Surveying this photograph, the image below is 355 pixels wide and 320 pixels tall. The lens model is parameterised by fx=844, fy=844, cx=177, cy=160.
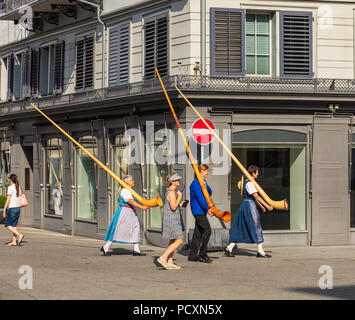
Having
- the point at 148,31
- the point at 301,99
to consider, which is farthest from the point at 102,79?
the point at 301,99

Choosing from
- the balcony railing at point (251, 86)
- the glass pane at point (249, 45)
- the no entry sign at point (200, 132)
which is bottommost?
the no entry sign at point (200, 132)

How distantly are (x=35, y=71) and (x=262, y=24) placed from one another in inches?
375

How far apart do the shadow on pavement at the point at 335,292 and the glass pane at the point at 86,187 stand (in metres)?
11.9

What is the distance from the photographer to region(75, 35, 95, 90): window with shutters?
23141 mm

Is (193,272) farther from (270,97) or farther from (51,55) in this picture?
(51,55)

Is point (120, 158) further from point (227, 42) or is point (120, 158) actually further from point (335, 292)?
point (335, 292)

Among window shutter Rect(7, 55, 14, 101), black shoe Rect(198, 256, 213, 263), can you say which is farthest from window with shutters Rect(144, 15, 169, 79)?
window shutter Rect(7, 55, 14, 101)

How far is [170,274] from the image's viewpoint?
1391cm

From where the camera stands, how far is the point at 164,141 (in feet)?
64.7

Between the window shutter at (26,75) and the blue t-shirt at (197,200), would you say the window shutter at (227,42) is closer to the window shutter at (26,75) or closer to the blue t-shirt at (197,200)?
the blue t-shirt at (197,200)

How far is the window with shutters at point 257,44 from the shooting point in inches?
758

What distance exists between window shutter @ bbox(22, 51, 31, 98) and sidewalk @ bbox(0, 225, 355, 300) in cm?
819

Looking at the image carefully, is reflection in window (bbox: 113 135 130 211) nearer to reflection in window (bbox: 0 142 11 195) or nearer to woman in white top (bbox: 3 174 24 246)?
woman in white top (bbox: 3 174 24 246)

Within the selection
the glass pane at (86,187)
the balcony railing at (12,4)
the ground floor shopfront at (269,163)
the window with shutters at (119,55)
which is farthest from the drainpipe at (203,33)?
the balcony railing at (12,4)
